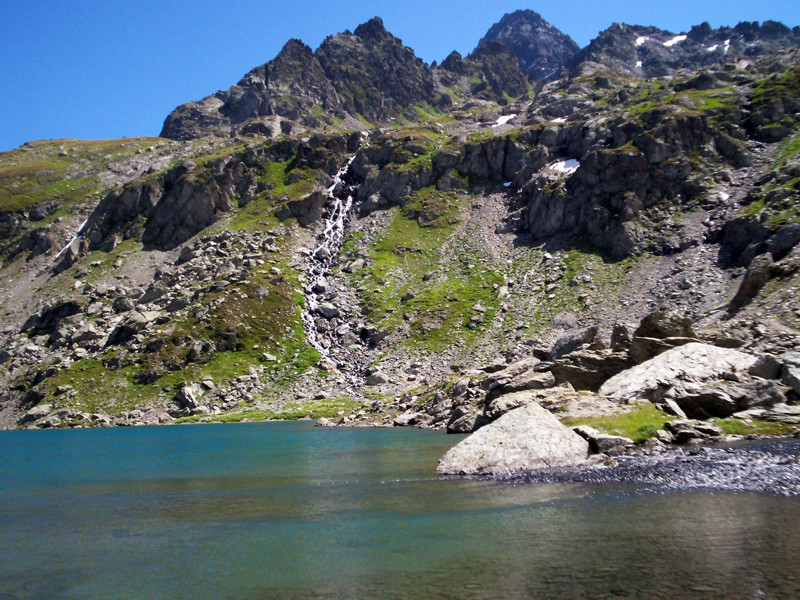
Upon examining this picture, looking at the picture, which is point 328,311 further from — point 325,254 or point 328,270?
point 325,254

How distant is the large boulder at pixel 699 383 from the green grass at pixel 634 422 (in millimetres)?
A: 2474

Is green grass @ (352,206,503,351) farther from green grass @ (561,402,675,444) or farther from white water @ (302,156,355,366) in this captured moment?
green grass @ (561,402,675,444)

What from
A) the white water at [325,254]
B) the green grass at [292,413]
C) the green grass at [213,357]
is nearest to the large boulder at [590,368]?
the green grass at [292,413]

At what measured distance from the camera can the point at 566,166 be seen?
148625 mm

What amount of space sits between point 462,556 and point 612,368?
125 ft

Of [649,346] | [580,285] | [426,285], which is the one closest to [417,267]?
[426,285]

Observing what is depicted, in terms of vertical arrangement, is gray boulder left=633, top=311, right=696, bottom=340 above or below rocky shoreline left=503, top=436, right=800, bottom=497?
above

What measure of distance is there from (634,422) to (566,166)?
126m

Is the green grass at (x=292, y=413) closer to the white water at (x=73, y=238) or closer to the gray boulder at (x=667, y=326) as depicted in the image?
the gray boulder at (x=667, y=326)

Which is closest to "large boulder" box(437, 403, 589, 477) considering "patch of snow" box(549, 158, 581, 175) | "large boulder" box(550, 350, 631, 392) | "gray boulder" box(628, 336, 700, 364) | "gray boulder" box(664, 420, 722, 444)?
"gray boulder" box(664, 420, 722, 444)

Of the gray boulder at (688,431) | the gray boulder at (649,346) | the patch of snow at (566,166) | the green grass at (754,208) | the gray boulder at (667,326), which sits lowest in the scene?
the gray boulder at (688,431)

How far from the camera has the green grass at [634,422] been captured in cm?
3356

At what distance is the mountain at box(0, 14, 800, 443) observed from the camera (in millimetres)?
81375

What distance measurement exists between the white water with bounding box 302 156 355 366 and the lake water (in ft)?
266
